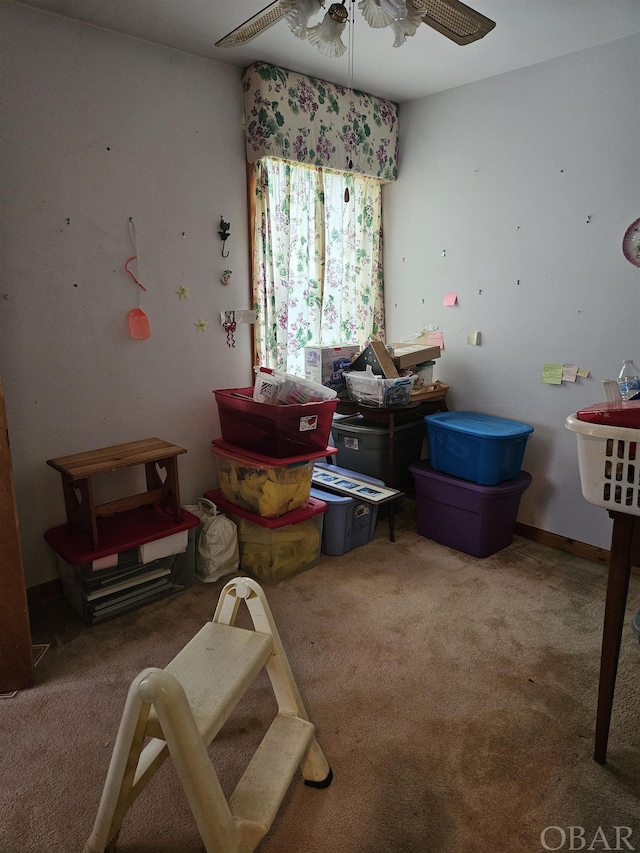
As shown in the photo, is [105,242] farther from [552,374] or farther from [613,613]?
[613,613]

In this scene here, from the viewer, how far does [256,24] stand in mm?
1792

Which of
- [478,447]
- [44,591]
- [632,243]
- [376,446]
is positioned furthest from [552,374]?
[44,591]

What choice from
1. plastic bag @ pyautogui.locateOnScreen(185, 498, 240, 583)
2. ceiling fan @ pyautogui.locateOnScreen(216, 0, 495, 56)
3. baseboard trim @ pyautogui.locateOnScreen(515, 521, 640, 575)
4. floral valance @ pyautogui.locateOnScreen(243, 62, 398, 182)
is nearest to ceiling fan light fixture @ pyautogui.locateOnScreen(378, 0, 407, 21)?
ceiling fan @ pyautogui.locateOnScreen(216, 0, 495, 56)

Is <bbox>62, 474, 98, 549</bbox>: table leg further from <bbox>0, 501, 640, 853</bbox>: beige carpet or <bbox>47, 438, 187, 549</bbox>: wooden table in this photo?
<bbox>0, 501, 640, 853</bbox>: beige carpet

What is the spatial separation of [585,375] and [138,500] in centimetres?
222

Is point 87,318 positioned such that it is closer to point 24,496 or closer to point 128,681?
point 24,496

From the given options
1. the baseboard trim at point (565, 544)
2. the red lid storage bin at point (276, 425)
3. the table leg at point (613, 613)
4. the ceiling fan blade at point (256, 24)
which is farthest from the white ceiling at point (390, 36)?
the baseboard trim at point (565, 544)

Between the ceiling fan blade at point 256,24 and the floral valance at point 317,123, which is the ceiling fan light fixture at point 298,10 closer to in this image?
the ceiling fan blade at point 256,24

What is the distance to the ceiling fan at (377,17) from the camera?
1.62 meters

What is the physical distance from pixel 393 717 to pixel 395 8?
7.14 feet

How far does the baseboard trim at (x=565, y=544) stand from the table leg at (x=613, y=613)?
1.30m

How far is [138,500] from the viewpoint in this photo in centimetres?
246

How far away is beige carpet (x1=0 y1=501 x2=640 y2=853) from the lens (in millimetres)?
1387

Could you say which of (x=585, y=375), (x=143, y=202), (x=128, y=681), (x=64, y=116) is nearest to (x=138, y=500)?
(x=128, y=681)
